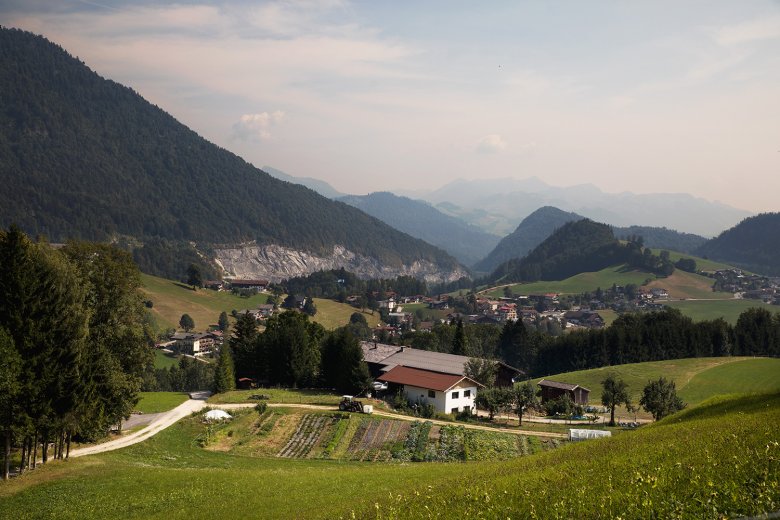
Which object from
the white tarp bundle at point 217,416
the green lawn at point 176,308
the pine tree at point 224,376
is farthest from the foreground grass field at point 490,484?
the green lawn at point 176,308

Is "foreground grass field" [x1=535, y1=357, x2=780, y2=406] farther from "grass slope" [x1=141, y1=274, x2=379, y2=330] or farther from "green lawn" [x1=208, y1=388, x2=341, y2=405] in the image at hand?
"grass slope" [x1=141, y1=274, x2=379, y2=330]

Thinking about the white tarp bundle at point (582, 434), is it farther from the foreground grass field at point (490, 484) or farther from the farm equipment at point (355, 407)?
the farm equipment at point (355, 407)

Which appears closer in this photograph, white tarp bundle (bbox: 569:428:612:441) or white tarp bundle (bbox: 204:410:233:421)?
white tarp bundle (bbox: 569:428:612:441)

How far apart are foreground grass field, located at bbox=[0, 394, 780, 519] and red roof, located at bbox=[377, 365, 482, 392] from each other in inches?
896

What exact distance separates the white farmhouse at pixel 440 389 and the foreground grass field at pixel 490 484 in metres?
22.1

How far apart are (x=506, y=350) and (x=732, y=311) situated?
115728 mm

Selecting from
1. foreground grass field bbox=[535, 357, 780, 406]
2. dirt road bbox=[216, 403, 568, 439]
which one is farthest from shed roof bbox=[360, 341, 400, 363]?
foreground grass field bbox=[535, 357, 780, 406]

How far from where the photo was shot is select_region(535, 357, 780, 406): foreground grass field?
66.6 meters

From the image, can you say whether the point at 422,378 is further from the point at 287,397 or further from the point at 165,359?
the point at 165,359

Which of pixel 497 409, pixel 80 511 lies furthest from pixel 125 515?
pixel 497 409

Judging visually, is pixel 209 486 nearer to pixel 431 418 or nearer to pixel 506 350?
pixel 431 418

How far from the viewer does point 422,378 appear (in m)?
58.1

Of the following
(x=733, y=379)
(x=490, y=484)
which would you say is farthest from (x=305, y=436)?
(x=733, y=379)

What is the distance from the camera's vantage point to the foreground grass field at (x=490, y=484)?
35.7ft
